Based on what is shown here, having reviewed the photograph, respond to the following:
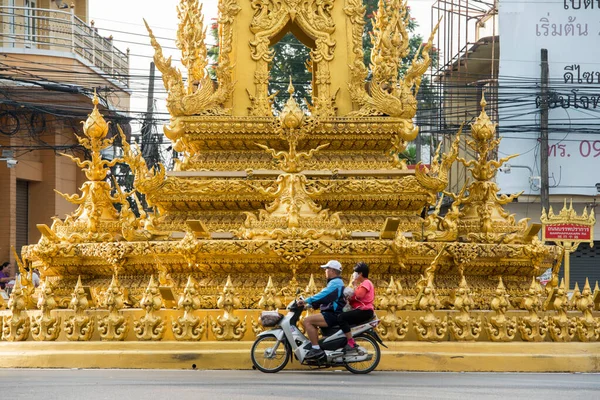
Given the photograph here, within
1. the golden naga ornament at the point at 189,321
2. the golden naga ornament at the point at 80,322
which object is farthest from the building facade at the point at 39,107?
the golden naga ornament at the point at 189,321

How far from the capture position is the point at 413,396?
11.9 metres

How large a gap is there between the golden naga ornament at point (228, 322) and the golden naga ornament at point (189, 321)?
179mm

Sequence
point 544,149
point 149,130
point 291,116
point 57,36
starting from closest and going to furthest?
point 291,116 < point 149,130 < point 544,149 < point 57,36

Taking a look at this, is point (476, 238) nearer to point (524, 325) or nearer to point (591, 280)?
point (524, 325)

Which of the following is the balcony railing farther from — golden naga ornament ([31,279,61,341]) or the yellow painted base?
the yellow painted base

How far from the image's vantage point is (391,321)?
1525cm

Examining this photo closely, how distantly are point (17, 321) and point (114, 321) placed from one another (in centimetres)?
135

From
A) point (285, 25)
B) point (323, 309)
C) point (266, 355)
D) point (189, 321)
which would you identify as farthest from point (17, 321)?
point (285, 25)

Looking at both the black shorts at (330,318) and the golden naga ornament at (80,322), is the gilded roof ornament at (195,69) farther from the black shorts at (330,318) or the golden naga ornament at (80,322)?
the black shorts at (330,318)

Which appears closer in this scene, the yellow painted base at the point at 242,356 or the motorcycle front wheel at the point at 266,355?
the motorcycle front wheel at the point at 266,355

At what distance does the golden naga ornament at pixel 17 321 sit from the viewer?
1578cm

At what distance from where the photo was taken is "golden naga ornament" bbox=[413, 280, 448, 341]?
15.3 m

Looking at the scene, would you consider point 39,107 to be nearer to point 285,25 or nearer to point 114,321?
point 285,25

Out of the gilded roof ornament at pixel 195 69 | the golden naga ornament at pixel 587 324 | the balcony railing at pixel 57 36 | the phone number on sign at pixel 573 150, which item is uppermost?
the balcony railing at pixel 57 36
